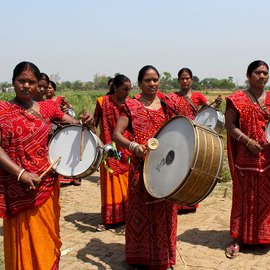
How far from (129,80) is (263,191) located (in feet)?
7.82

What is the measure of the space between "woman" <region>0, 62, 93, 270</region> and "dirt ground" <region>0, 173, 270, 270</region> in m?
1.11

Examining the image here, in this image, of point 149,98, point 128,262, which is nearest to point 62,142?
point 149,98

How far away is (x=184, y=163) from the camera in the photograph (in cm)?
345

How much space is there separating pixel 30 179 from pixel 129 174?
1.34 metres

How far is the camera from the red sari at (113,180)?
5918mm

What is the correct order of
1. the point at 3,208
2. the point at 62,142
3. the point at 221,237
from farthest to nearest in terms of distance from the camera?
the point at 221,237, the point at 62,142, the point at 3,208

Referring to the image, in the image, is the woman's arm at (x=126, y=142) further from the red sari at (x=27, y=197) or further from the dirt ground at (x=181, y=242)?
the dirt ground at (x=181, y=242)

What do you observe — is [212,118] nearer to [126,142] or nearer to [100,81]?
[126,142]

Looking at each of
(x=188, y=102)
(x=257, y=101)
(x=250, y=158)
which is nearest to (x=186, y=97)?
(x=188, y=102)

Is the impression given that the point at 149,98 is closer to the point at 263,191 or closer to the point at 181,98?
the point at 263,191

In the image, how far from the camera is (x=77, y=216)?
6.54m

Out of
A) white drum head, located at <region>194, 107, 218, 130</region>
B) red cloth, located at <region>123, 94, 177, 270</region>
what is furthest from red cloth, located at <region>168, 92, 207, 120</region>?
red cloth, located at <region>123, 94, 177, 270</region>

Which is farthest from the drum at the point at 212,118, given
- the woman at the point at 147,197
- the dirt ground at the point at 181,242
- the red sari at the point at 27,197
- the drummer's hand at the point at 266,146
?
the red sari at the point at 27,197

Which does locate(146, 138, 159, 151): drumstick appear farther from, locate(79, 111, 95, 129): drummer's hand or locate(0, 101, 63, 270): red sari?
locate(0, 101, 63, 270): red sari
